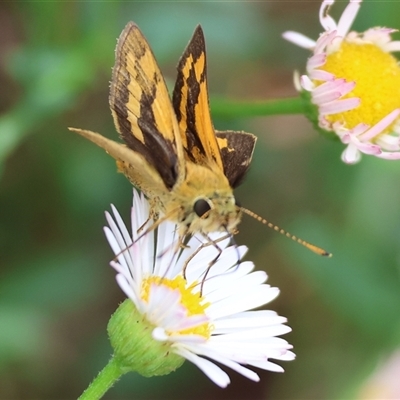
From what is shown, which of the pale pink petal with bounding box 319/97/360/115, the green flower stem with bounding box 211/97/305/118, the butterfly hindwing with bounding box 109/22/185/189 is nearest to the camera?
the butterfly hindwing with bounding box 109/22/185/189

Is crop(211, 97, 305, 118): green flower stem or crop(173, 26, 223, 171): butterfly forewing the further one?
crop(211, 97, 305, 118): green flower stem

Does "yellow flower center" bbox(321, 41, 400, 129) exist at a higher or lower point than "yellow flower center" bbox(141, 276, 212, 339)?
higher

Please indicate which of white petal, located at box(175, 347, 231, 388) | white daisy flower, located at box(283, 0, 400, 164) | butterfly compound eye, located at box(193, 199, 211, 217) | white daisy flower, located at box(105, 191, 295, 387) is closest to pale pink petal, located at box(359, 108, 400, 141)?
white daisy flower, located at box(283, 0, 400, 164)

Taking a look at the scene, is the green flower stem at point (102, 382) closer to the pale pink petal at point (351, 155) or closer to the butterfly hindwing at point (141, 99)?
the butterfly hindwing at point (141, 99)

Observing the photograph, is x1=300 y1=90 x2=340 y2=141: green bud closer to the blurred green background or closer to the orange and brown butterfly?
the orange and brown butterfly

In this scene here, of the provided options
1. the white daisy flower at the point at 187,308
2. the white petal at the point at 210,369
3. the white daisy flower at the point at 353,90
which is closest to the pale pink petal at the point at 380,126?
the white daisy flower at the point at 353,90

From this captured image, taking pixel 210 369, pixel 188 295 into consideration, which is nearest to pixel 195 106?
pixel 188 295

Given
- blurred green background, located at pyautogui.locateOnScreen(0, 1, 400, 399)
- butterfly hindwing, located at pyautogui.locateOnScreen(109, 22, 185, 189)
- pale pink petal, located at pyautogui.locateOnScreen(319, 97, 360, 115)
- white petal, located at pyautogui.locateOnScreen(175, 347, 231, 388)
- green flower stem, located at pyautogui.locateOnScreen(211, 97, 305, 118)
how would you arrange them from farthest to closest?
blurred green background, located at pyautogui.locateOnScreen(0, 1, 400, 399) → green flower stem, located at pyautogui.locateOnScreen(211, 97, 305, 118) → pale pink petal, located at pyautogui.locateOnScreen(319, 97, 360, 115) → butterfly hindwing, located at pyautogui.locateOnScreen(109, 22, 185, 189) → white petal, located at pyautogui.locateOnScreen(175, 347, 231, 388)

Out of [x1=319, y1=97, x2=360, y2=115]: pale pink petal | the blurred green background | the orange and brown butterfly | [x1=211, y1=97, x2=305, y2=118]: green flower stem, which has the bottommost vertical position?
the blurred green background
